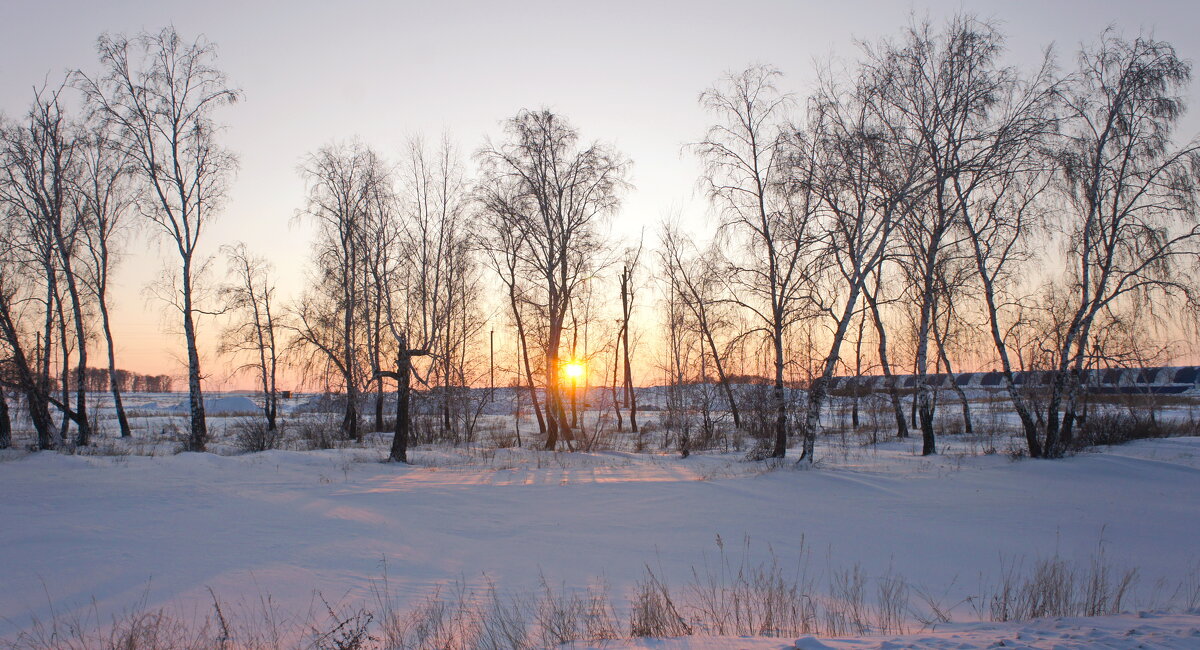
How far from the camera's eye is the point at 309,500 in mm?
11164

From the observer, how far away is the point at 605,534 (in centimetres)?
943

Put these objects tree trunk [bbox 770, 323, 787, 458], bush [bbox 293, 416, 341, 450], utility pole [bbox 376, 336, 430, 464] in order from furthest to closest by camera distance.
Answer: bush [bbox 293, 416, 341, 450] → utility pole [bbox 376, 336, 430, 464] → tree trunk [bbox 770, 323, 787, 458]

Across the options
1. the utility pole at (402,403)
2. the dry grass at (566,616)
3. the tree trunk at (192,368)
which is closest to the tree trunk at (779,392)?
the dry grass at (566,616)

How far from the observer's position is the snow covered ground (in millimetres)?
6449

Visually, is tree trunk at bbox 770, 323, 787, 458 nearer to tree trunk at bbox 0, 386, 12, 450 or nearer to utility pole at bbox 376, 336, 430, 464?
utility pole at bbox 376, 336, 430, 464

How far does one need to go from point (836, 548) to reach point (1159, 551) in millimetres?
4203

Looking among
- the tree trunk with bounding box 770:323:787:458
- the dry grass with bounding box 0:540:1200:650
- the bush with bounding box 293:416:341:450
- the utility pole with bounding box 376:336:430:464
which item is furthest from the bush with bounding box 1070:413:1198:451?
the bush with bounding box 293:416:341:450

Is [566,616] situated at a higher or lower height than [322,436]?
lower

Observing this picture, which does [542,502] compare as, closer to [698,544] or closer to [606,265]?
[698,544]

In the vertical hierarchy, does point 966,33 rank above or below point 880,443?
A: above

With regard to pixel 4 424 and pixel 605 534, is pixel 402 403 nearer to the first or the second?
pixel 605 534

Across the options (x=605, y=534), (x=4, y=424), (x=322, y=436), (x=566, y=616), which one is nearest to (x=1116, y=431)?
(x=605, y=534)

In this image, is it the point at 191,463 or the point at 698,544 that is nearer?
the point at 698,544

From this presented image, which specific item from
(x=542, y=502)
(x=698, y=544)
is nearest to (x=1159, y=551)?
(x=698, y=544)
